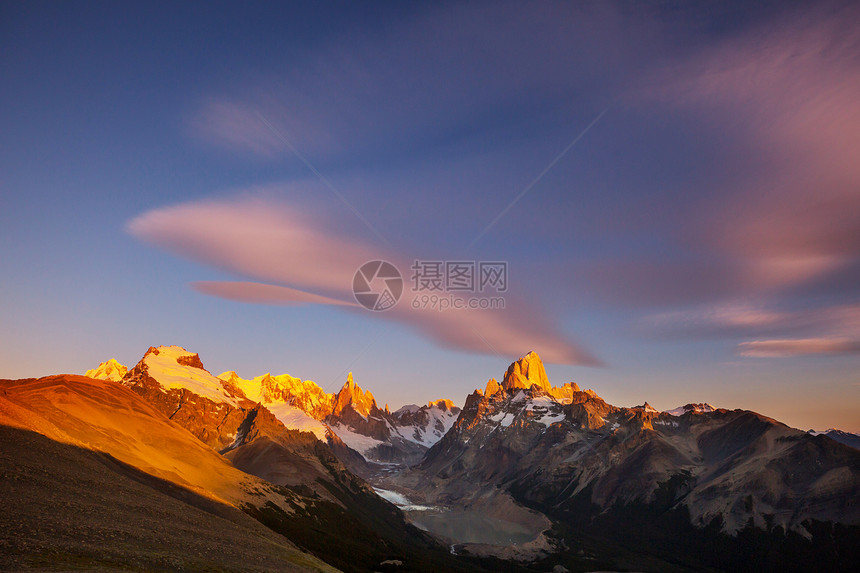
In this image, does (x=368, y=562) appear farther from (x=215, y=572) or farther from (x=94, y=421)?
(x=215, y=572)

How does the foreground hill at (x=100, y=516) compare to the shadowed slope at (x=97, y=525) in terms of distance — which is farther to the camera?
the foreground hill at (x=100, y=516)

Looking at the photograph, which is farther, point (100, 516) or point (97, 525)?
point (100, 516)

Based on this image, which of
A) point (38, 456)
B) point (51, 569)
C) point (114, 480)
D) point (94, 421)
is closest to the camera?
point (51, 569)

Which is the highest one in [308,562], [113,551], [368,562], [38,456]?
[38,456]

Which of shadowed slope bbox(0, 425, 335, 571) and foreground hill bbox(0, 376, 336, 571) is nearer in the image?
shadowed slope bbox(0, 425, 335, 571)

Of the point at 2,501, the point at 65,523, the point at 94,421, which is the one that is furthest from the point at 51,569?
the point at 94,421

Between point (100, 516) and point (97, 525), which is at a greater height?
point (100, 516)

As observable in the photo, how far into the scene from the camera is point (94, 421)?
18712 cm

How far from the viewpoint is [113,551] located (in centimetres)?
7000

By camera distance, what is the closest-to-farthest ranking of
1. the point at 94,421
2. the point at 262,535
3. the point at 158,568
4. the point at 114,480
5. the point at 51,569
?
the point at 51,569, the point at 158,568, the point at 114,480, the point at 262,535, the point at 94,421

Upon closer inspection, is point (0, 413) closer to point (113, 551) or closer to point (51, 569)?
point (113, 551)

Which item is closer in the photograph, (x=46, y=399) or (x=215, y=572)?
(x=215, y=572)

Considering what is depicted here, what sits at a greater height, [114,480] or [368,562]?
[114,480]

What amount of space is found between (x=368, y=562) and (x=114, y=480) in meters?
112
